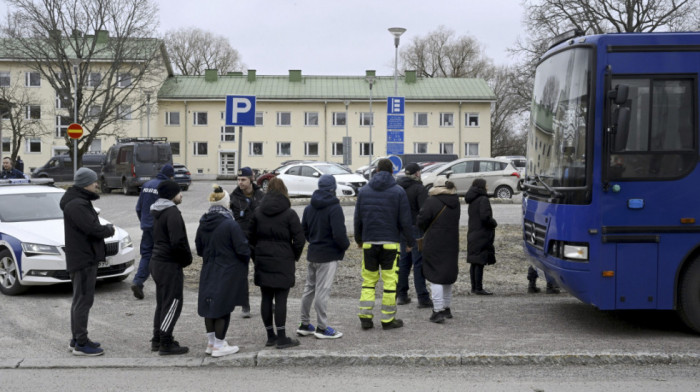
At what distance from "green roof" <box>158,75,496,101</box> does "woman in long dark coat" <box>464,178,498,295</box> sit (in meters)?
53.8

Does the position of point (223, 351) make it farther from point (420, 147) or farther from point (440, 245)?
point (420, 147)

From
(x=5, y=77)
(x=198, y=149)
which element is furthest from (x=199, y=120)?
(x=5, y=77)

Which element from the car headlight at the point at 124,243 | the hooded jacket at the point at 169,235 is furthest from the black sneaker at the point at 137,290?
the hooded jacket at the point at 169,235

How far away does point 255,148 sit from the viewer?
6500 cm

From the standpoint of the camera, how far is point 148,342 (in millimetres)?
7570

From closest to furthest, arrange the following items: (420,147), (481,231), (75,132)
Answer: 1. (481,231)
2. (75,132)
3. (420,147)

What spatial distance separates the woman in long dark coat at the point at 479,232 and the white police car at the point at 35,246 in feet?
16.9

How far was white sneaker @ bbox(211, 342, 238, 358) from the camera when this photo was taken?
683cm

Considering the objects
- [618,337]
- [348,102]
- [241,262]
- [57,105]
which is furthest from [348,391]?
[57,105]

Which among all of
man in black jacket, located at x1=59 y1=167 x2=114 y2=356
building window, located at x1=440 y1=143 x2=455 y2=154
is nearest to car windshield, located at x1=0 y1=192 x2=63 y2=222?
man in black jacket, located at x1=59 y1=167 x2=114 y2=356

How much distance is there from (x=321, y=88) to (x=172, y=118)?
550 inches

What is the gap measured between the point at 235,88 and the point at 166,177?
5840 cm

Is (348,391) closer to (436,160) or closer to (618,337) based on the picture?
(618,337)

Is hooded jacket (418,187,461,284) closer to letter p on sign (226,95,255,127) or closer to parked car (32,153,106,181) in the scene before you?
letter p on sign (226,95,255,127)
